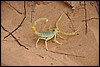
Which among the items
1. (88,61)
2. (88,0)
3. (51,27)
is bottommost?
(88,61)

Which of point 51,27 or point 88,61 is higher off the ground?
point 51,27

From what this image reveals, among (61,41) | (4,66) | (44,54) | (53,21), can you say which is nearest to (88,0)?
(53,21)

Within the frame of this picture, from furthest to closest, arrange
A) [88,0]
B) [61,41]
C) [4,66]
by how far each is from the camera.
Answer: [88,0]
[61,41]
[4,66]

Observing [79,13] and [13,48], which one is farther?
[79,13]

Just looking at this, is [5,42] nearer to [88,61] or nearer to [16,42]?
[16,42]

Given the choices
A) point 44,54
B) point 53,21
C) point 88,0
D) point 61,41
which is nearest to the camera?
point 44,54

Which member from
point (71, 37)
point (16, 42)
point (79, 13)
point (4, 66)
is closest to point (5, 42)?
point (16, 42)

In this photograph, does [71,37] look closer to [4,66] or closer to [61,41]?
[61,41]
